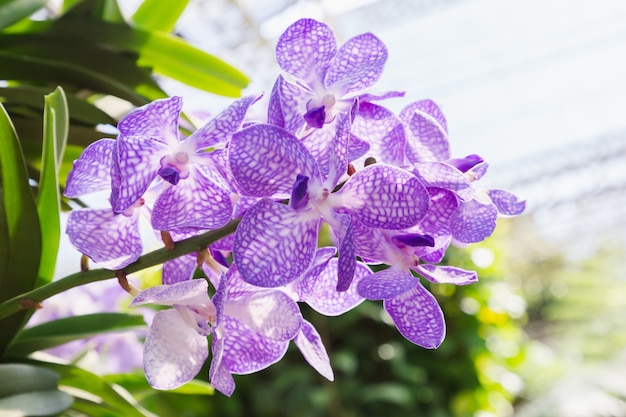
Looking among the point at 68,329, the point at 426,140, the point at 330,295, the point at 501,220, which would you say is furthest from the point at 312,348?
the point at 501,220

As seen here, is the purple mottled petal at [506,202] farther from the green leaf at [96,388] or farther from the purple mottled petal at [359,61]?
the green leaf at [96,388]

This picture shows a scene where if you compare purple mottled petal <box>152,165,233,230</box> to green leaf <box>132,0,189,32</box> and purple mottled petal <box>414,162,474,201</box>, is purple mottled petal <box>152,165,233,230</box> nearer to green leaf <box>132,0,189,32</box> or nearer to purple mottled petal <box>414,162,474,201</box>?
purple mottled petal <box>414,162,474,201</box>

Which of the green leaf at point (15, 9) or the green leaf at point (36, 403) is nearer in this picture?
the green leaf at point (36, 403)

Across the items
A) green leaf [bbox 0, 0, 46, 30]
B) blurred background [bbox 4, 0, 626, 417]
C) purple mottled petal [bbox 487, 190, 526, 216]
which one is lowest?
blurred background [bbox 4, 0, 626, 417]

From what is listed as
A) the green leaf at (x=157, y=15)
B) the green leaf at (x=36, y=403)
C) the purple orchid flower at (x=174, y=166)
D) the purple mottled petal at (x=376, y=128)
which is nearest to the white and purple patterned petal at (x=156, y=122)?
the purple orchid flower at (x=174, y=166)

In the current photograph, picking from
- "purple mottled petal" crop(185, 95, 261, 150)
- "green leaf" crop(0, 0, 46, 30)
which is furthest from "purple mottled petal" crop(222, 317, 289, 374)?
"green leaf" crop(0, 0, 46, 30)

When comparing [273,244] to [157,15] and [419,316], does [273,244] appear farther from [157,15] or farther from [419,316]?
[157,15]

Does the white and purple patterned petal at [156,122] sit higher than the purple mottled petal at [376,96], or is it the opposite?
the white and purple patterned petal at [156,122]
